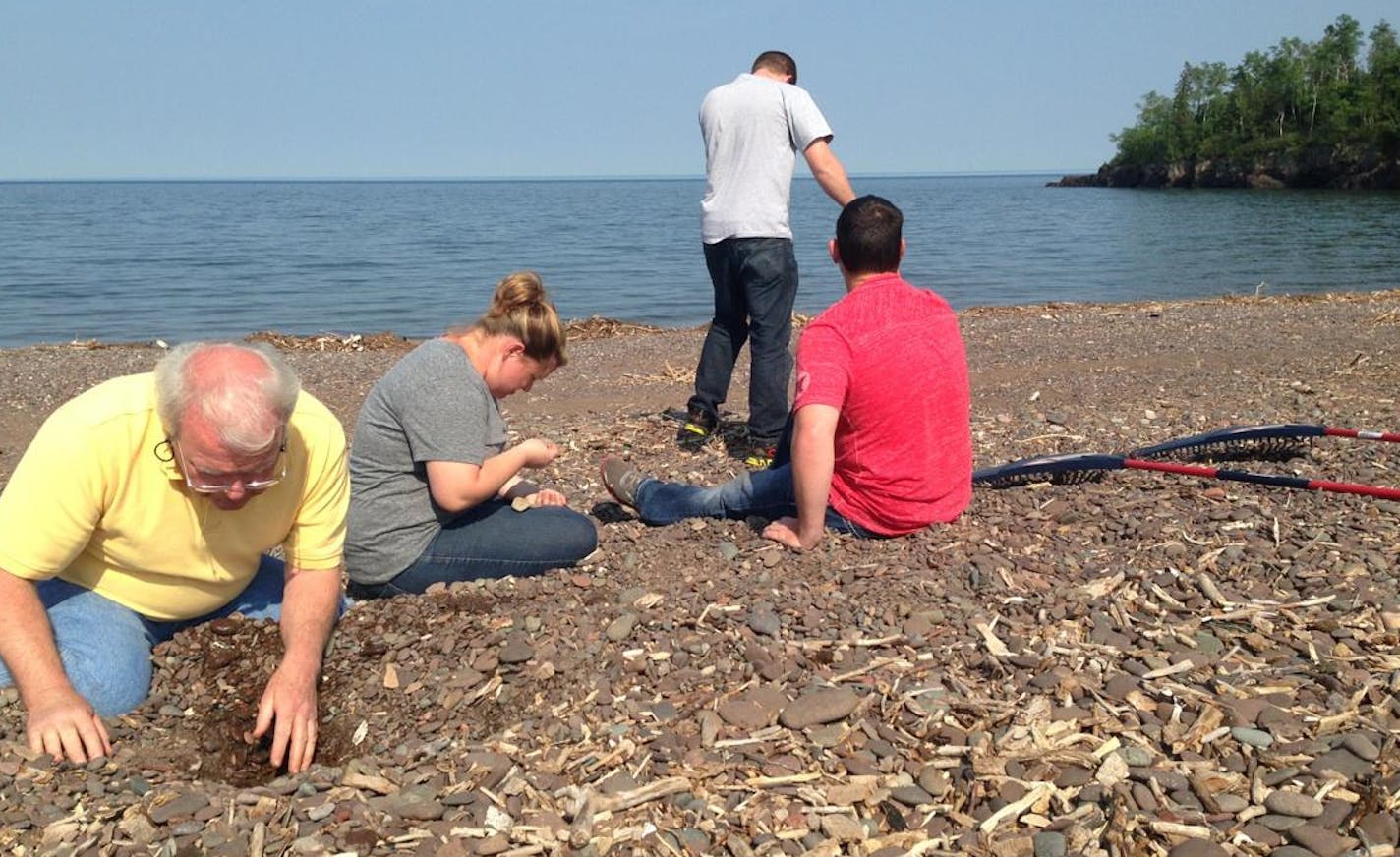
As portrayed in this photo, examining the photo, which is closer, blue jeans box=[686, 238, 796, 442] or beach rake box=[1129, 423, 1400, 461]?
beach rake box=[1129, 423, 1400, 461]

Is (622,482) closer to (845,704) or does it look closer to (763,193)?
(763,193)

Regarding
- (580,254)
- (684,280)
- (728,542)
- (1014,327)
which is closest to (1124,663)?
(728,542)

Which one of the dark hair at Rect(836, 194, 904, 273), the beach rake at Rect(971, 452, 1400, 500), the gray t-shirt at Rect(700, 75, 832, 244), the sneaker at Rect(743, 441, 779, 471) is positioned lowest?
the sneaker at Rect(743, 441, 779, 471)

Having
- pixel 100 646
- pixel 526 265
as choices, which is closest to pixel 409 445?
pixel 100 646

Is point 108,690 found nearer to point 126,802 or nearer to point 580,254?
point 126,802

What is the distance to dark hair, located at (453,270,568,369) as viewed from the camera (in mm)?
4184

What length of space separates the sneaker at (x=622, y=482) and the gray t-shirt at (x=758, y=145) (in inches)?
72.0

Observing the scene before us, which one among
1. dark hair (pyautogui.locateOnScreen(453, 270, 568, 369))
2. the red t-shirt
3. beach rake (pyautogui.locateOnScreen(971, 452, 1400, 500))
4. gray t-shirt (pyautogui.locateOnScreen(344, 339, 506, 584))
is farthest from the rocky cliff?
gray t-shirt (pyautogui.locateOnScreen(344, 339, 506, 584))

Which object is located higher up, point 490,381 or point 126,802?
point 490,381

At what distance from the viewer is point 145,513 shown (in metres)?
3.37

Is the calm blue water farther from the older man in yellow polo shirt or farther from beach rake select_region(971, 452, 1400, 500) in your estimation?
the older man in yellow polo shirt

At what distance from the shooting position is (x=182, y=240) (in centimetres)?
3494

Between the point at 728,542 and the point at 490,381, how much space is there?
1.24 metres

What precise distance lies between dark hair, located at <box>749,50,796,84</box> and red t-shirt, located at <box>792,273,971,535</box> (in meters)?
2.65
